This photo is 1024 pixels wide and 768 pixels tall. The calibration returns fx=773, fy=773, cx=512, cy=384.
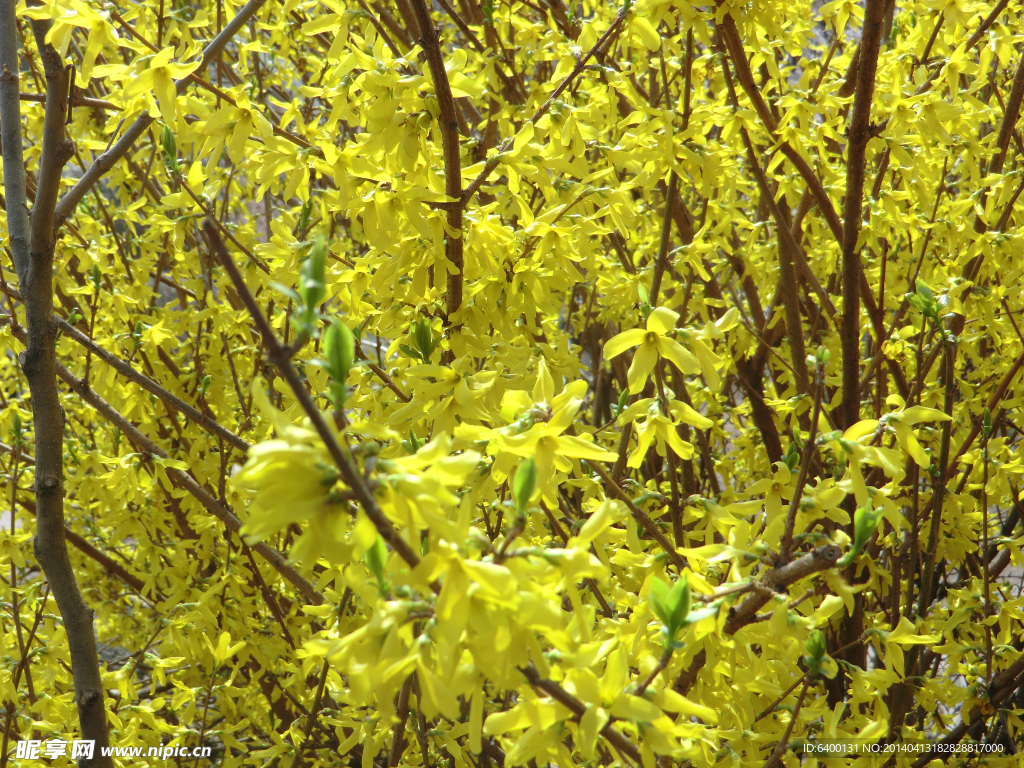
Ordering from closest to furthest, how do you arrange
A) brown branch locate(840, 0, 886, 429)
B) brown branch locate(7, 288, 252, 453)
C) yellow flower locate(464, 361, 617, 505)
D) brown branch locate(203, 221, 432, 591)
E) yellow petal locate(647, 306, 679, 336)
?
brown branch locate(203, 221, 432, 591) < yellow flower locate(464, 361, 617, 505) < yellow petal locate(647, 306, 679, 336) < brown branch locate(7, 288, 252, 453) < brown branch locate(840, 0, 886, 429)

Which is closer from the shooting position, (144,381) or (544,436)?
(544,436)

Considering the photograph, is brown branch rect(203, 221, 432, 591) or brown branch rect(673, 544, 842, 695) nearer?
brown branch rect(203, 221, 432, 591)

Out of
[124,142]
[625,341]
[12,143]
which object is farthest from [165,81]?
[625,341]

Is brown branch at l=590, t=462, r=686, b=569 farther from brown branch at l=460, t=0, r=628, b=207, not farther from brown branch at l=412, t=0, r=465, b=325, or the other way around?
brown branch at l=460, t=0, r=628, b=207

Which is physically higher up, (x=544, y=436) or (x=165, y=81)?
(x=165, y=81)

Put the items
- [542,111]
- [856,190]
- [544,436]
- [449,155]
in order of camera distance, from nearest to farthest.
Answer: [544,436]
[449,155]
[542,111]
[856,190]

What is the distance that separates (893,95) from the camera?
6.23 ft

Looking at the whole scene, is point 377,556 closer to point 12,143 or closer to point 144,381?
point 144,381

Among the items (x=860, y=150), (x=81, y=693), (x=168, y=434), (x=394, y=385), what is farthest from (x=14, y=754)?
(x=860, y=150)

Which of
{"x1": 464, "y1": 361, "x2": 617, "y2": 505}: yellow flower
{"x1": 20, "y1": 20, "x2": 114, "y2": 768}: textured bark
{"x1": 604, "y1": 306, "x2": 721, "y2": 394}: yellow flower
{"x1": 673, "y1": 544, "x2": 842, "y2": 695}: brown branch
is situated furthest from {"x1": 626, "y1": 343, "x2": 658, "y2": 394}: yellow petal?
{"x1": 20, "y1": 20, "x2": 114, "y2": 768}: textured bark

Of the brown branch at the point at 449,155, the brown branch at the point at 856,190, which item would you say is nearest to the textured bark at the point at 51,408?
the brown branch at the point at 449,155

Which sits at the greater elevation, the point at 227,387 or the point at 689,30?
the point at 689,30

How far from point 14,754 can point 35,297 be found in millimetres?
1198

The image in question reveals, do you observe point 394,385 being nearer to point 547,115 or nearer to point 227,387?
point 547,115
